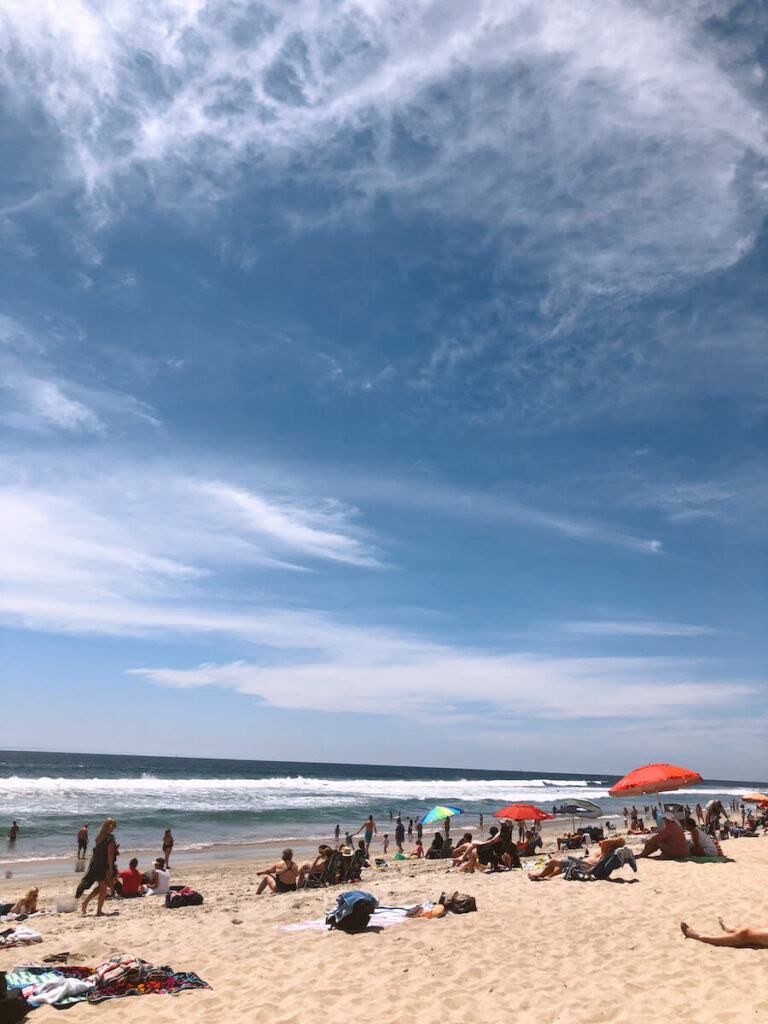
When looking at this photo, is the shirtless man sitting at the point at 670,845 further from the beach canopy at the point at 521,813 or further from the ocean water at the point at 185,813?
the ocean water at the point at 185,813

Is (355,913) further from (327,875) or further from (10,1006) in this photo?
(327,875)

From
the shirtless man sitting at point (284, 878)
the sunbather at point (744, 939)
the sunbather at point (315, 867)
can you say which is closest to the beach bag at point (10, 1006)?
the sunbather at point (744, 939)

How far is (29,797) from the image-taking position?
4062 centimetres

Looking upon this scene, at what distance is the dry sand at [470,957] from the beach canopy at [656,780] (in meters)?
1.79

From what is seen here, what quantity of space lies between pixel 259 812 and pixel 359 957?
112 feet

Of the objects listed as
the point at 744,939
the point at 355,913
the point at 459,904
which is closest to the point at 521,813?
the point at 459,904

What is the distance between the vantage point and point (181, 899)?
39.3 ft

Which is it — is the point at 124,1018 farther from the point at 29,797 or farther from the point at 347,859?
the point at 29,797

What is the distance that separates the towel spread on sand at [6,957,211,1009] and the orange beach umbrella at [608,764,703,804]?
9654mm

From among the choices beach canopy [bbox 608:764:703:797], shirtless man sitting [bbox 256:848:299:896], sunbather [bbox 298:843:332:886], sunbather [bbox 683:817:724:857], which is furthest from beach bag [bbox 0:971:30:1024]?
sunbather [bbox 683:817:724:857]

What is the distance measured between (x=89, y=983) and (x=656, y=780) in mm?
10990

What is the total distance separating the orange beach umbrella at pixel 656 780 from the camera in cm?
1331

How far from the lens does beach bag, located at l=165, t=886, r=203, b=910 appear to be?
1188 centimetres

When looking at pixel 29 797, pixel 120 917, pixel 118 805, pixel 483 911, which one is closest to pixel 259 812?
pixel 118 805
